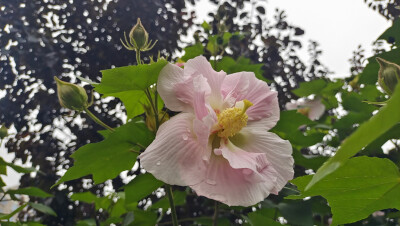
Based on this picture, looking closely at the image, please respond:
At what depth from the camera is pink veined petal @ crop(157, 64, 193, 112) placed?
2.35 feet

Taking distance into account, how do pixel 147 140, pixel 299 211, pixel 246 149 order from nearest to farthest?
pixel 246 149
pixel 147 140
pixel 299 211

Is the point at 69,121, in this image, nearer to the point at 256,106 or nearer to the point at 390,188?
the point at 256,106

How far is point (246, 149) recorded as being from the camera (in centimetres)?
75

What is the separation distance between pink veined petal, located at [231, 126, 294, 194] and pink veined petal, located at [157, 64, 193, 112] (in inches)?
5.4

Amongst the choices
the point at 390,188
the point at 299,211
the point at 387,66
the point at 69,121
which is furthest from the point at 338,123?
the point at 69,121

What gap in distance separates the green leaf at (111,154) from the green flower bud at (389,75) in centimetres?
51

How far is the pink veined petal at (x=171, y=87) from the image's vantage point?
717 millimetres

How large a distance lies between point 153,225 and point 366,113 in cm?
92

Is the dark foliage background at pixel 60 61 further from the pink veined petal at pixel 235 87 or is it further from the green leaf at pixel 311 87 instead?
Answer: the pink veined petal at pixel 235 87

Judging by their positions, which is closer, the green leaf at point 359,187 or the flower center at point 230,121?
the green leaf at point 359,187

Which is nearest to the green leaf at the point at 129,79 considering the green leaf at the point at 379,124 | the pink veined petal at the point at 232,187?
the pink veined petal at the point at 232,187

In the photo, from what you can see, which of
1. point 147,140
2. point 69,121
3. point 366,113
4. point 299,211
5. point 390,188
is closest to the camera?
point 390,188

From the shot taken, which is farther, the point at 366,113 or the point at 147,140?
→ the point at 366,113

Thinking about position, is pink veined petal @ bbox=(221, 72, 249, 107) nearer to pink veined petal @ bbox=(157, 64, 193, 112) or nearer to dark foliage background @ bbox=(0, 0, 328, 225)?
pink veined petal @ bbox=(157, 64, 193, 112)
